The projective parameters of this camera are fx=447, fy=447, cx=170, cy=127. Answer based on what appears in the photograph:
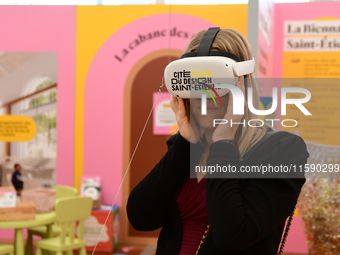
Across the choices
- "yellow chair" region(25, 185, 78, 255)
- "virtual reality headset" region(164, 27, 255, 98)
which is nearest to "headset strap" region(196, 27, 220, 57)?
"virtual reality headset" region(164, 27, 255, 98)

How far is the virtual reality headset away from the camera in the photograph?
0.88 m

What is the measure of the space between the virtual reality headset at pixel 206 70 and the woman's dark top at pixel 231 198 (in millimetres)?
113

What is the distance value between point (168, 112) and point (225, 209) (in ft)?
11.1

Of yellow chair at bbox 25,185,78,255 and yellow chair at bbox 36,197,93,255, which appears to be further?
yellow chair at bbox 25,185,78,255

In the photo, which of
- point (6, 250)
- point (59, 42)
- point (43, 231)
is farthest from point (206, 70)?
point (59, 42)

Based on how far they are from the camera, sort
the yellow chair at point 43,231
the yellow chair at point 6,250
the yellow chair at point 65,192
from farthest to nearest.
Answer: the yellow chair at point 65,192
the yellow chair at point 43,231
the yellow chair at point 6,250

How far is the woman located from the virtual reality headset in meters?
0.02

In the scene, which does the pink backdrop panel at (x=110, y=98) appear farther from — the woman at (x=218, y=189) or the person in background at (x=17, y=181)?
the woman at (x=218, y=189)

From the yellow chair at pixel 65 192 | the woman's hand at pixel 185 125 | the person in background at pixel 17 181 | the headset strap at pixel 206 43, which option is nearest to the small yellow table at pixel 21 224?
the yellow chair at pixel 65 192

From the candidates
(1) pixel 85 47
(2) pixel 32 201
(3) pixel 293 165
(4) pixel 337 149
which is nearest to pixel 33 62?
(1) pixel 85 47

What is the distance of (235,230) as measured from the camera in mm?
797

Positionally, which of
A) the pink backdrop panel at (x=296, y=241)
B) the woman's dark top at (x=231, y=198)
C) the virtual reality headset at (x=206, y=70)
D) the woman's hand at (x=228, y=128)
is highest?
the virtual reality headset at (x=206, y=70)

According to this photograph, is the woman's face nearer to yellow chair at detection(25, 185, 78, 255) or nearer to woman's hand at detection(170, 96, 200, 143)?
woman's hand at detection(170, 96, 200, 143)

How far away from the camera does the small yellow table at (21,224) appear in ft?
9.25
